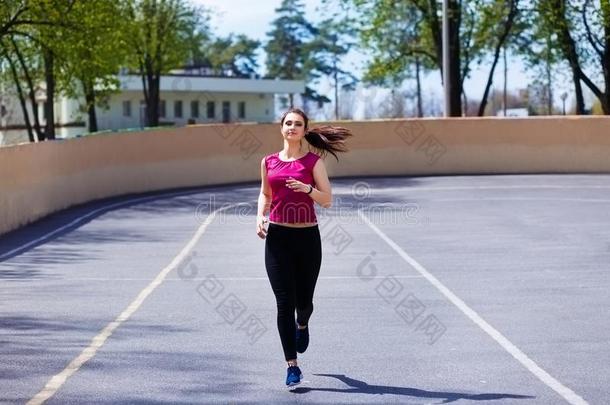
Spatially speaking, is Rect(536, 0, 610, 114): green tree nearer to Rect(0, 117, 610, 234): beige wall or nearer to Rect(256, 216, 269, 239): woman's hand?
Rect(0, 117, 610, 234): beige wall

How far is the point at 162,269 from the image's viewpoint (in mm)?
17469

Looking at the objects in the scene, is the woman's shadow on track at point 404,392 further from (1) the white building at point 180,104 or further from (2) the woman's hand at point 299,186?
(1) the white building at point 180,104

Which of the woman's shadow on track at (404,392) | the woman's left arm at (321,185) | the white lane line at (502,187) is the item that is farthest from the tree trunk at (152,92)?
the woman's shadow on track at (404,392)

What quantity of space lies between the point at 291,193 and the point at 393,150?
31504 millimetres

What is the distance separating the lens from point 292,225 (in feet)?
31.1

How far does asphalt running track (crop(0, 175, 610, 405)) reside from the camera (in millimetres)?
9297

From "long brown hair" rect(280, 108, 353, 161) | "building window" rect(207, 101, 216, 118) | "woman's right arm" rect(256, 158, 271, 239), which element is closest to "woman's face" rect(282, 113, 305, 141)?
"long brown hair" rect(280, 108, 353, 161)

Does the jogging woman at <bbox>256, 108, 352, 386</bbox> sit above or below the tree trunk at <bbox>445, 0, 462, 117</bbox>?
below

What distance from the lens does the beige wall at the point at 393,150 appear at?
36.0 metres

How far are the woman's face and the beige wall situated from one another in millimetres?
24551

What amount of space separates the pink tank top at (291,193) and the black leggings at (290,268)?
84 millimetres

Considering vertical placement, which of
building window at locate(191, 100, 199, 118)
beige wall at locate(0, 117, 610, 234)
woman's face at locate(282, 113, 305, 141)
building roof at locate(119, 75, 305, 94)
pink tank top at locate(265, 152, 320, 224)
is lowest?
beige wall at locate(0, 117, 610, 234)

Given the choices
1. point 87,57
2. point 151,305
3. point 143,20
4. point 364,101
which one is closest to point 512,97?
point 364,101

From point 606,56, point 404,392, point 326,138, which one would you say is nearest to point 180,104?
point 606,56
